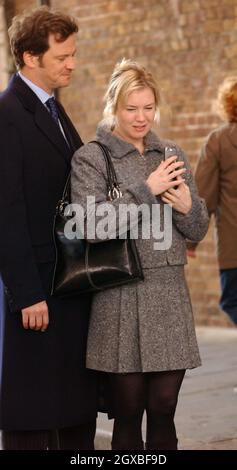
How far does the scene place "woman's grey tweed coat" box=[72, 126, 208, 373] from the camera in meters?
4.84

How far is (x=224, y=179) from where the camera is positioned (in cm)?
754

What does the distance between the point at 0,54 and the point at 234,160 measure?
187 inches

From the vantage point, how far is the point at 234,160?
7.49 metres

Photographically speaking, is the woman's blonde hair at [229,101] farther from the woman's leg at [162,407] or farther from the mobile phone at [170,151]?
the woman's leg at [162,407]

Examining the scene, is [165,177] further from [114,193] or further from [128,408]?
[128,408]

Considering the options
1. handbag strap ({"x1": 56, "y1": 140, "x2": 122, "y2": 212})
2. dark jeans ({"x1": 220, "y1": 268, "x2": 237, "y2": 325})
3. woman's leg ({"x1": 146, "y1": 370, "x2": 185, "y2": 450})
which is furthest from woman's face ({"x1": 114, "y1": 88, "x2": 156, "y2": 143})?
dark jeans ({"x1": 220, "y1": 268, "x2": 237, "y2": 325})

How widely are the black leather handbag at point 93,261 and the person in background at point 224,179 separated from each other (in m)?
2.65

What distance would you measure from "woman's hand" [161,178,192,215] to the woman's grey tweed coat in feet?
0.12

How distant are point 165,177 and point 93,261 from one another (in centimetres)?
40

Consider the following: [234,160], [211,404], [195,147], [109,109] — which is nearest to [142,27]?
[195,147]

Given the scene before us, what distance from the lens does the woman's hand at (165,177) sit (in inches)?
189

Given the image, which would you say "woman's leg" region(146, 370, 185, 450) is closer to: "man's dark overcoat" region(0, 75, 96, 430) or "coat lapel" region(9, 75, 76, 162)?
"man's dark overcoat" region(0, 75, 96, 430)

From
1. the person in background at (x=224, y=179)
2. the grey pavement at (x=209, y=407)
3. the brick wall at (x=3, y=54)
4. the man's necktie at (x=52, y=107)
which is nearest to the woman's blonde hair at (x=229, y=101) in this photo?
the person in background at (x=224, y=179)

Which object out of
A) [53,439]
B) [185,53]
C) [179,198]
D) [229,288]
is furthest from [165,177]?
[185,53]
